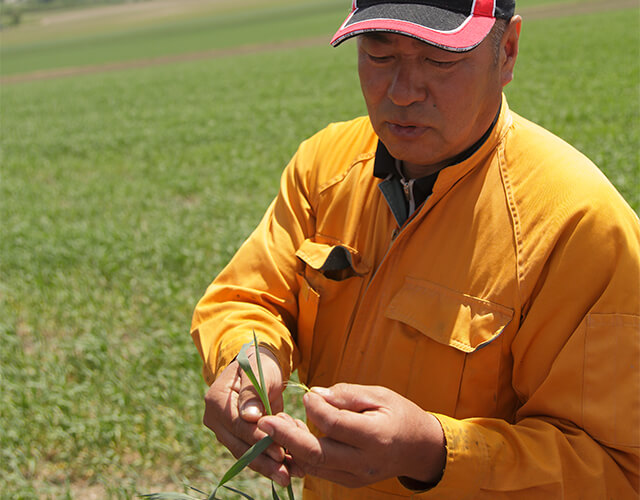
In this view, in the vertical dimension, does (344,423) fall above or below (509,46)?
below

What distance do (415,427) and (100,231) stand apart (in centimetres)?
602

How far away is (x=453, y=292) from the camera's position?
1.54m

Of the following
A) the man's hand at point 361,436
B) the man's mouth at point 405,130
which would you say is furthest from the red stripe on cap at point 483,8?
the man's hand at point 361,436

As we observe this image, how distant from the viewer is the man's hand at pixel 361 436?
1.32 m

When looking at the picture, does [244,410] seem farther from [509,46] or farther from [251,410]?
[509,46]

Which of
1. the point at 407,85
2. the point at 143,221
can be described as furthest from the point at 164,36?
the point at 407,85

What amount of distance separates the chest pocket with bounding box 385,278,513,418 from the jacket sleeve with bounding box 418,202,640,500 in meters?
0.12

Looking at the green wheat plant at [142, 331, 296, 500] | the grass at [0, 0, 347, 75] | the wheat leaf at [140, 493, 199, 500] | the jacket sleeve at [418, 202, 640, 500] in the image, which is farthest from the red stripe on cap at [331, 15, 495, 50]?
the grass at [0, 0, 347, 75]

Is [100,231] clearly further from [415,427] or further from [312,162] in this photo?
[415,427]

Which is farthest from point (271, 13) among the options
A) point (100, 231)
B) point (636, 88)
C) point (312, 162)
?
point (312, 162)

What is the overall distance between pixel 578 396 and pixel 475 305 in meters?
0.29

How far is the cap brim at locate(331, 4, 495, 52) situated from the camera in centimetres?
139

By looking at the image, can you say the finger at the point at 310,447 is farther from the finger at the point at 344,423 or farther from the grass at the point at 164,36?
the grass at the point at 164,36

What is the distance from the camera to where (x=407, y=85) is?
148 cm
